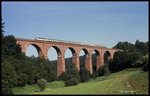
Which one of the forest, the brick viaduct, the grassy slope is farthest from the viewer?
the brick viaduct

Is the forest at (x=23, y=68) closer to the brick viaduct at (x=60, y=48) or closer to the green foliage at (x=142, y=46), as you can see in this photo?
the brick viaduct at (x=60, y=48)

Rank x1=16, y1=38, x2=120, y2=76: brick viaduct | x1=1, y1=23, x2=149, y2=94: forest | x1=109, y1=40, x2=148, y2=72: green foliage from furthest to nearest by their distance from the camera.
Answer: x1=109, y1=40, x2=148, y2=72: green foliage, x1=16, y1=38, x2=120, y2=76: brick viaduct, x1=1, y1=23, x2=149, y2=94: forest

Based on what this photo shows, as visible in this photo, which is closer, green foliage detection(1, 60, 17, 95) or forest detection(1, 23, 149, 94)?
green foliage detection(1, 60, 17, 95)

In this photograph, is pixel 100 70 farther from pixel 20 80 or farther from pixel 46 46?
pixel 20 80

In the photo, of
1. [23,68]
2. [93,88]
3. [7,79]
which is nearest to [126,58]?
[23,68]

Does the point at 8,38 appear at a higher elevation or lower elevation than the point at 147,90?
higher

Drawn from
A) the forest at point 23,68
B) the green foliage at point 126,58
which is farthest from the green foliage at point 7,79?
the green foliage at point 126,58

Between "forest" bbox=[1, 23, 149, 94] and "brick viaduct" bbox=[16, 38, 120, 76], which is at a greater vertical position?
"brick viaduct" bbox=[16, 38, 120, 76]

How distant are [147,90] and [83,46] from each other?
126ft

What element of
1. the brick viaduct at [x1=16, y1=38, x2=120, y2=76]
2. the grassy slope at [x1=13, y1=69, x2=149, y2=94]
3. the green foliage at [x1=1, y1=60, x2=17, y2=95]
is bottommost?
the grassy slope at [x1=13, y1=69, x2=149, y2=94]

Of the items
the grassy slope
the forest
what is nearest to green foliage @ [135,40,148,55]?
the forest

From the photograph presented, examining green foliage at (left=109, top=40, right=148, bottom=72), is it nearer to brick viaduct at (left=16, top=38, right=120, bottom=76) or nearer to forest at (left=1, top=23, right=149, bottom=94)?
forest at (left=1, top=23, right=149, bottom=94)

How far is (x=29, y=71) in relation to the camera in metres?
33.1

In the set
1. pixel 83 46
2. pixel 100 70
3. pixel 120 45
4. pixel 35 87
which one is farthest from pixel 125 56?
pixel 35 87
